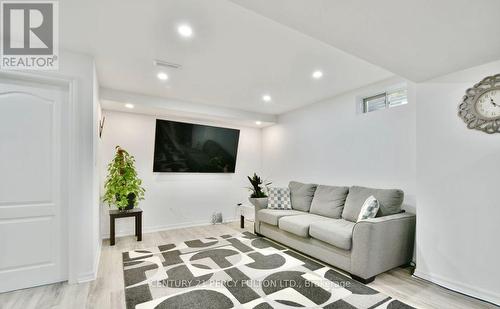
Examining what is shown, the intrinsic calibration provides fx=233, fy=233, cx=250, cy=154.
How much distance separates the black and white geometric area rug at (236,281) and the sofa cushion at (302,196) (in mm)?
883

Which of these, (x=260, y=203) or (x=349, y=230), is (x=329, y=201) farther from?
(x=260, y=203)

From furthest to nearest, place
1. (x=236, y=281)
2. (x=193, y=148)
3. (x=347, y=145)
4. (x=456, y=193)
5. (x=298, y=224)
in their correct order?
(x=193, y=148)
(x=347, y=145)
(x=298, y=224)
(x=236, y=281)
(x=456, y=193)

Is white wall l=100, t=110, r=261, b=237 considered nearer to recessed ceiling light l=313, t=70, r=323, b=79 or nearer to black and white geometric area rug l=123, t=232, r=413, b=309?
black and white geometric area rug l=123, t=232, r=413, b=309

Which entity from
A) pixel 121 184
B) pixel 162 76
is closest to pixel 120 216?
pixel 121 184

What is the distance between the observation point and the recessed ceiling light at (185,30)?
205 centimetres

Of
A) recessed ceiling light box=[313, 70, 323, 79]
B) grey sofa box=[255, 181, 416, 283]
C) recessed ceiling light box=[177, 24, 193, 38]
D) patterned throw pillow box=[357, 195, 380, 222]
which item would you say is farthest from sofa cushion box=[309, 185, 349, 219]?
recessed ceiling light box=[177, 24, 193, 38]

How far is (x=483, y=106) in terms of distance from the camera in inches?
88.1

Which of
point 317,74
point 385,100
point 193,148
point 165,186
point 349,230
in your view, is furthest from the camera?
point 193,148

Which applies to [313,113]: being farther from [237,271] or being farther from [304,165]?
[237,271]

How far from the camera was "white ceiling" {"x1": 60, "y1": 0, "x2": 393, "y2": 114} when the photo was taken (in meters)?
1.87

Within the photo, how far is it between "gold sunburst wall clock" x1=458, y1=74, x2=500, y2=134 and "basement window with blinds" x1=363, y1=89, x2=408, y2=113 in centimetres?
89

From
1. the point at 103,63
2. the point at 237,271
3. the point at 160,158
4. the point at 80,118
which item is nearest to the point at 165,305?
the point at 237,271

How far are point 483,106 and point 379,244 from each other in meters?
1.69

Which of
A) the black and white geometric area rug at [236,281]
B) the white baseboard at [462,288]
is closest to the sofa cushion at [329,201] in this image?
the black and white geometric area rug at [236,281]
